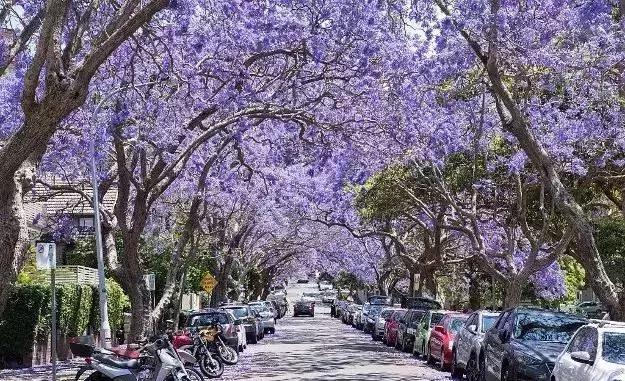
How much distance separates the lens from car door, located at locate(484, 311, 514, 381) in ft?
53.3

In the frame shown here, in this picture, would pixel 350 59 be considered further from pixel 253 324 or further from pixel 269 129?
pixel 253 324

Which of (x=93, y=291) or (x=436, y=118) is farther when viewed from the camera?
(x=93, y=291)

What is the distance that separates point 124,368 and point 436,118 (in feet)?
37.9

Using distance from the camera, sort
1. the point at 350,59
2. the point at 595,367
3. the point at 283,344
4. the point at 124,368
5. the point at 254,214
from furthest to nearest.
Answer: the point at 254,214 < the point at 283,344 < the point at 350,59 < the point at 124,368 < the point at 595,367

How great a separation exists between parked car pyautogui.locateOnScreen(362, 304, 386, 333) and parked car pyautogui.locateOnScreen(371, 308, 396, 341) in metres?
0.73

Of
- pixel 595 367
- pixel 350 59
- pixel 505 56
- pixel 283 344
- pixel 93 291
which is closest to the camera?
pixel 595 367

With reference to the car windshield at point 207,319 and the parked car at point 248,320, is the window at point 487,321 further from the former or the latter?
the parked car at point 248,320

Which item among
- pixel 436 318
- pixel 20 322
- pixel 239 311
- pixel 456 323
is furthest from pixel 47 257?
pixel 239 311

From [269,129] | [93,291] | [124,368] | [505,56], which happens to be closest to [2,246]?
[124,368]

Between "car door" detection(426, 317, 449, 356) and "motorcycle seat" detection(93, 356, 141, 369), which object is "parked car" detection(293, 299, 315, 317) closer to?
"car door" detection(426, 317, 449, 356)

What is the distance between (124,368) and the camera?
1514 cm

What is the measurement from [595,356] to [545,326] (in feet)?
16.8

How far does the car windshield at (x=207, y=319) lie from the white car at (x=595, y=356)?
16577 millimetres

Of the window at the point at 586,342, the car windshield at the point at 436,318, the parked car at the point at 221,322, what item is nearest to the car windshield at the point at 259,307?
the parked car at the point at 221,322
